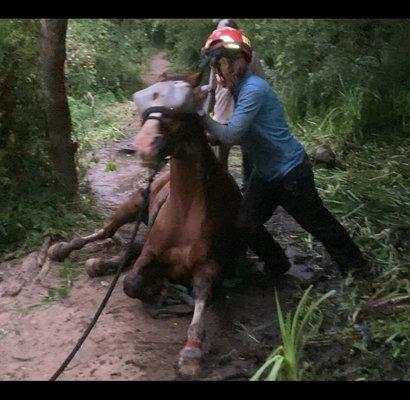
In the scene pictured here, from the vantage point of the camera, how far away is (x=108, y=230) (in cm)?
588

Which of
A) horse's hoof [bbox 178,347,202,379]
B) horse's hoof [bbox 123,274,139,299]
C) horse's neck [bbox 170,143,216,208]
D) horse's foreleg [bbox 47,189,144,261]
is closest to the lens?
horse's hoof [bbox 178,347,202,379]

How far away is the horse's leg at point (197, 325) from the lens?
160 inches

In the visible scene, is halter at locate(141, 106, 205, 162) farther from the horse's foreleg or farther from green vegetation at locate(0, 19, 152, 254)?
green vegetation at locate(0, 19, 152, 254)

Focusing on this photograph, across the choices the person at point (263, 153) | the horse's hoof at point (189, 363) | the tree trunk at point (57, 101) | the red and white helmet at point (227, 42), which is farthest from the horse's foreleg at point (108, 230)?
the horse's hoof at point (189, 363)

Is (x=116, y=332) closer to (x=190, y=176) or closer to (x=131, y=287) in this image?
(x=131, y=287)

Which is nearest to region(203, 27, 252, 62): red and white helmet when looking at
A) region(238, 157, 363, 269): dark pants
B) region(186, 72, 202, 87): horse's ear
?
region(186, 72, 202, 87): horse's ear

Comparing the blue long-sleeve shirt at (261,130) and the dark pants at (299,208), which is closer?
the blue long-sleeve shirt at (261,130)

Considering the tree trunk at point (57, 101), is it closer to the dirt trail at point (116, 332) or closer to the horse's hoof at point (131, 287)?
the dirt trail at point (116, 332)

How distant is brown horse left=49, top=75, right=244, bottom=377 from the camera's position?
4.44 metres

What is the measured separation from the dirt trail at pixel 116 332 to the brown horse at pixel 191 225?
8.6 inches

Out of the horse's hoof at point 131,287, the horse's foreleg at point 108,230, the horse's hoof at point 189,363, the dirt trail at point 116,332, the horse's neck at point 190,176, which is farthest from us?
the horse's foreleg at point 108,230

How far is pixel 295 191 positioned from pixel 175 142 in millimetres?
907

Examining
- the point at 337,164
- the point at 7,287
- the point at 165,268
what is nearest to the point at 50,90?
the point at 7,287

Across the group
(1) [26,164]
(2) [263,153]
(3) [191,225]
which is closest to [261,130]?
(2) [263,153]
